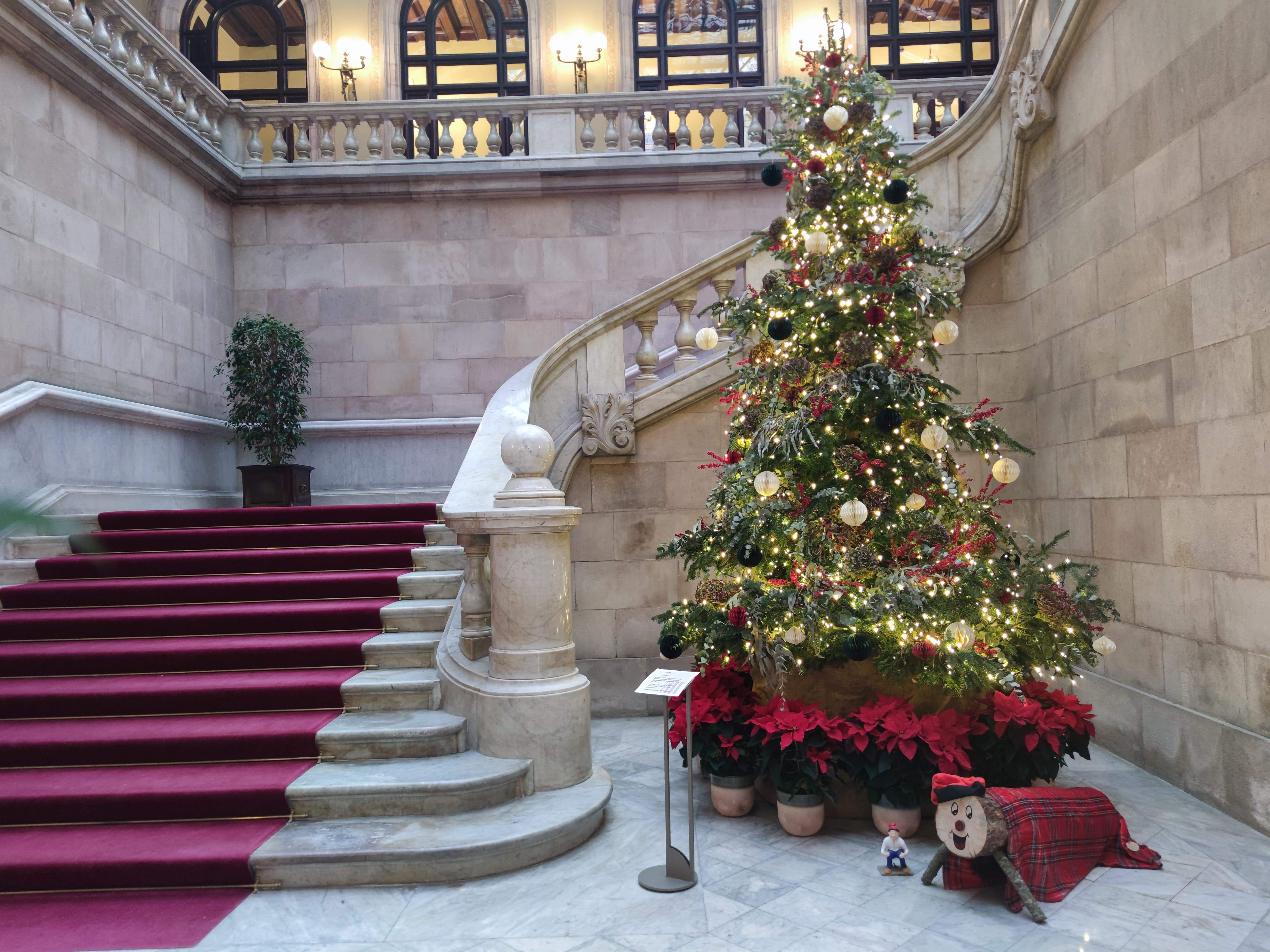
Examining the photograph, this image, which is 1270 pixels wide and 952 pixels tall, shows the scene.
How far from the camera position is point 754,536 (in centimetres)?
485

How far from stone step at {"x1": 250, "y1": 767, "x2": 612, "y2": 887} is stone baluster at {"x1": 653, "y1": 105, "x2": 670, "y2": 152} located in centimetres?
835

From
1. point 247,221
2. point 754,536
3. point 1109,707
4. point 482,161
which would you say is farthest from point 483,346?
point 1109,707

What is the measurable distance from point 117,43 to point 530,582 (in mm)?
7566

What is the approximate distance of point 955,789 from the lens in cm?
369

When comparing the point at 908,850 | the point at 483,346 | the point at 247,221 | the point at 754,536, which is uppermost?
the point at 247,221

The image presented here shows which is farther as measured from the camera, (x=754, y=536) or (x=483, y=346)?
(x=483, y=346)

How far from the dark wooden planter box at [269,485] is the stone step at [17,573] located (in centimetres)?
271

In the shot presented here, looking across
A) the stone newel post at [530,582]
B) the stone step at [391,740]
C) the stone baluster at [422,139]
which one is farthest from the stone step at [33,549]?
the stone baluster at [422,139]

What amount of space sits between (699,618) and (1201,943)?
8.73 ft

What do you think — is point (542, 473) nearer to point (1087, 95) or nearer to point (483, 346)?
point (1087, 95)

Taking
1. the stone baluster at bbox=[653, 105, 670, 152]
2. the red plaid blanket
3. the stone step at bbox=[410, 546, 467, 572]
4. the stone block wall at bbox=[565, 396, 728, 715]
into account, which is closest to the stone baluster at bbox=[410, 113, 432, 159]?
the stone baluster at bbox=[653, 105, 670, 152]

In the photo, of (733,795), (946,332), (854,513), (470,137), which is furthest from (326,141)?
(733,795)

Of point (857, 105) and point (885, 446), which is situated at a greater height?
point (857, 105)

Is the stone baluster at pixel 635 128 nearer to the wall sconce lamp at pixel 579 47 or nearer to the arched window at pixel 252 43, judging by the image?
the wall sconce lamp at pixel 579 47
